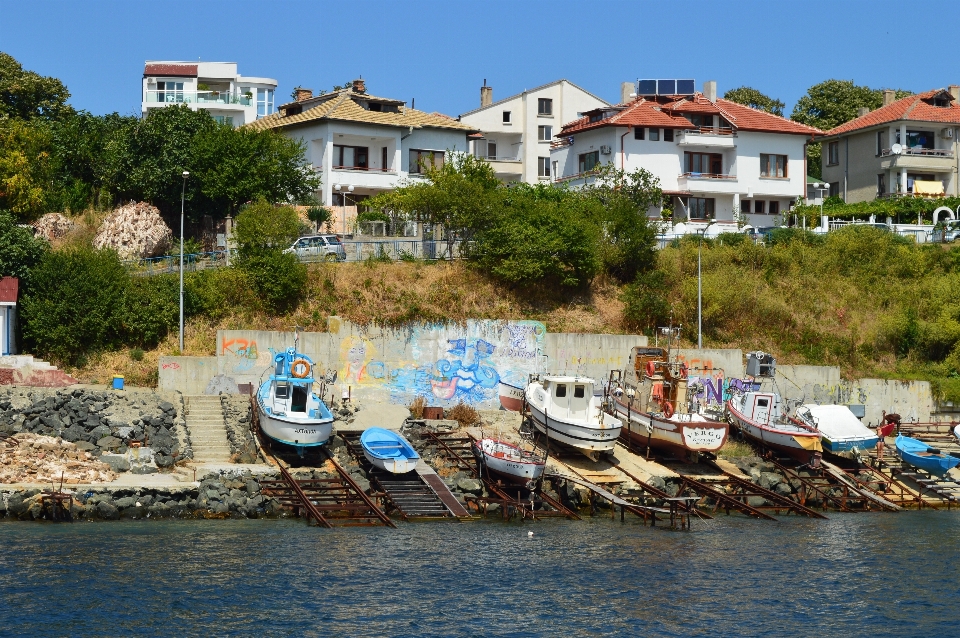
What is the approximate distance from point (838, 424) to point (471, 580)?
70.3ft

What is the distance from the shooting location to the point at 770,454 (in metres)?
45.7

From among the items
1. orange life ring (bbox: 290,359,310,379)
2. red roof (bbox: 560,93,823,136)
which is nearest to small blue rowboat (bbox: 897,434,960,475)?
orange life ring (bbox: 290,359,310,379)

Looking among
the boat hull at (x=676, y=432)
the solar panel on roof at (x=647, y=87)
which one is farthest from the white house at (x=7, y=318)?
the solar panel on roof at (x=647, y=87)

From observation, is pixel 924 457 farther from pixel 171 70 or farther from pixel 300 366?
pixel 171 70

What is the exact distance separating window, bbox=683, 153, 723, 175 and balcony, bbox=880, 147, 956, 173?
36.3 ft

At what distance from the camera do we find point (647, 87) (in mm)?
72438

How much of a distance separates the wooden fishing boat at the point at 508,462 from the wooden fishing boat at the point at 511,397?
19.3ft

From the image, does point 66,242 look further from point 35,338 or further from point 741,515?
point 741,515

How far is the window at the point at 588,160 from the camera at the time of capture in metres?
68.9

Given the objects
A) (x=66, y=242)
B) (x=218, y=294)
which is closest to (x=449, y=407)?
(x=218, y=294)

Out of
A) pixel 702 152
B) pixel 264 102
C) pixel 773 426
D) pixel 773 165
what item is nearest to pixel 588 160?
pixel 702 152

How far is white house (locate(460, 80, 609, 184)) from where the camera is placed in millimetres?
81625

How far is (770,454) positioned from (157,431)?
72.9 feet

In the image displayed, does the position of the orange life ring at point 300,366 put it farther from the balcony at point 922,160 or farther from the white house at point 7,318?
the balcony at point 922,160
